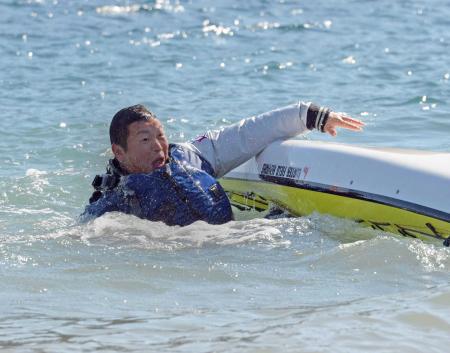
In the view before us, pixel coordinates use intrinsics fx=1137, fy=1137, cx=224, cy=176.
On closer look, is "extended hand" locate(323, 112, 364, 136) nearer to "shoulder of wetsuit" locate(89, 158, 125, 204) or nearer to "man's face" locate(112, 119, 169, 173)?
"man's face" locate(112, 119, 169, 173)

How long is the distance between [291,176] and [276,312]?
1505mm

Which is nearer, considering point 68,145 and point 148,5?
point 68,145

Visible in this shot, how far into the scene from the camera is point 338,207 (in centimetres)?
557

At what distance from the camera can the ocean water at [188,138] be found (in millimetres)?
4297

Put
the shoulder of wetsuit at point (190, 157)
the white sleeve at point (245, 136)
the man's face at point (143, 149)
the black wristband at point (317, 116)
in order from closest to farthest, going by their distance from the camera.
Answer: the man's face at point (143, 149) < the shoulder of wetsuit at point (190, 157) < the black wristband at point (317, 116) < the white sleeve at point (245, 136)

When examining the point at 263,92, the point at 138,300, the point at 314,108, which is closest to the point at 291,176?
the point at 314,108

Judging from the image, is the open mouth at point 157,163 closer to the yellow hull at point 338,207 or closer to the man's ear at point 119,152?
the man's ear at point 119,152

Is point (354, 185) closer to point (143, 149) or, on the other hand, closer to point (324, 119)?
point (324, 119)

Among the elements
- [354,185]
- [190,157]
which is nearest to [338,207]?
[354,185]

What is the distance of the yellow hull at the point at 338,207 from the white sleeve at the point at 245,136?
24 centimetres

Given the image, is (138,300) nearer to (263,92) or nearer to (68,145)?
(68,145)

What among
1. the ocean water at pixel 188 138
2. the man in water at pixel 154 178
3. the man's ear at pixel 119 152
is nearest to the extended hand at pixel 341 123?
the man in water at pixel 154 178

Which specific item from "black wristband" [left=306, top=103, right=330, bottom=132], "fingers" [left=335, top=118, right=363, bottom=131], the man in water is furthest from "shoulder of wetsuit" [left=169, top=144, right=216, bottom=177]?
"fingers" [left=335, top=118, right=363, bottom=131]

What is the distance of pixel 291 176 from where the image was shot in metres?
5.82
